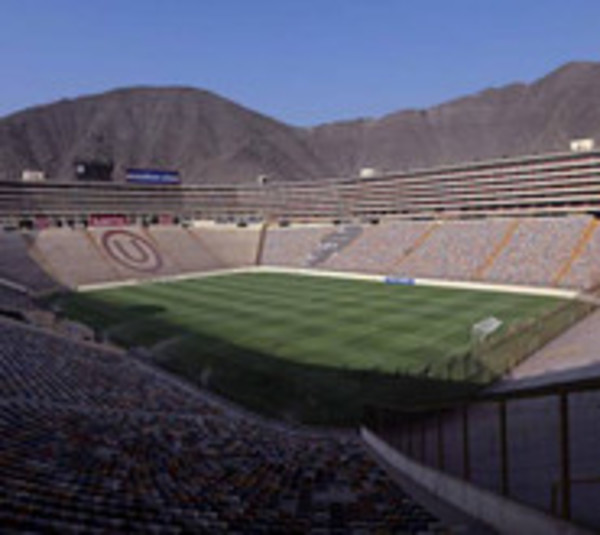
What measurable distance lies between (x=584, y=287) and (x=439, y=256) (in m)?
19.7

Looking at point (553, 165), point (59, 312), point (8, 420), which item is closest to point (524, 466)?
point (8, 420)

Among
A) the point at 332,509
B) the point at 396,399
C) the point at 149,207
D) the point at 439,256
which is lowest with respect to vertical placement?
the point at 396,399

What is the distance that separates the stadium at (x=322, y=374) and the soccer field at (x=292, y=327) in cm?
25

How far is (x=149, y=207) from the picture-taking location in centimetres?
11025

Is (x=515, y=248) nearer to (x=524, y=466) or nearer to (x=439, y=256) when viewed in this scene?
(x=439, y=256)

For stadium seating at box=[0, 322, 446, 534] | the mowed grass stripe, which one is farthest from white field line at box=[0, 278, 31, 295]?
stadium seating at box=[0, 322, 446, 534]

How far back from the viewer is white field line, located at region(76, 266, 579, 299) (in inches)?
1802

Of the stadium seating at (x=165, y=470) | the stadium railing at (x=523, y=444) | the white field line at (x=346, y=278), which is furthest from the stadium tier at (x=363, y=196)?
the stadium seating at (x=165, y=470)

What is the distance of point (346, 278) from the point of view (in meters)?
63.9

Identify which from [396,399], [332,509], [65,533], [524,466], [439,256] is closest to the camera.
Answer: [65,533]

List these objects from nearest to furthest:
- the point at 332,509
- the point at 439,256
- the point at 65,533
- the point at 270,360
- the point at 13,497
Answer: the point at 65,533 < the point at 13,497 < the point at 332,509 < the point at 270,360 < the point at 439,256

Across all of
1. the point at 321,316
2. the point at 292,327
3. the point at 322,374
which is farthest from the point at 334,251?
the point at 322,374

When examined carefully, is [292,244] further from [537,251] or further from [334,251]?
[537,251]

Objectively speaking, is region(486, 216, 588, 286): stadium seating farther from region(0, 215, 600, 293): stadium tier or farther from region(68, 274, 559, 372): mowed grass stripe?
region(68, 274, 559, 372): mowed grass stripe
